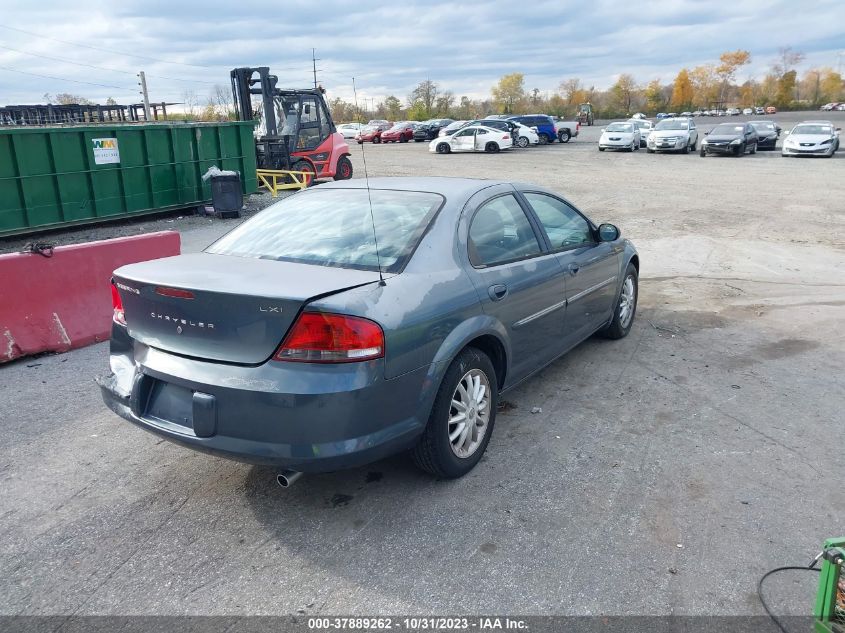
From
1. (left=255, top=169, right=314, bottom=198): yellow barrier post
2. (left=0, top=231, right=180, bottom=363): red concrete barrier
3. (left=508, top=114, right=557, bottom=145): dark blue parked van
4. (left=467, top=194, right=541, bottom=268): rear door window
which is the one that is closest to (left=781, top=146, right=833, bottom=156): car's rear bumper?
(left=508, top=114, right=557, bottom=145): dark blue parked van

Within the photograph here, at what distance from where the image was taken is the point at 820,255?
10.0m

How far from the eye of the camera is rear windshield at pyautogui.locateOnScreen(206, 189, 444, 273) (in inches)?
141

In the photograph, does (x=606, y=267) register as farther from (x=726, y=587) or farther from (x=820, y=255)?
(x=820, y=255)

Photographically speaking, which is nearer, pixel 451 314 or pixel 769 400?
pixel 451 314

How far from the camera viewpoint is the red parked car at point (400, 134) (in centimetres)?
4756

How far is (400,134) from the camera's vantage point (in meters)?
47.6

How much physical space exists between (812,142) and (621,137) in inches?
337

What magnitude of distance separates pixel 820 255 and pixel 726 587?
29.3ft

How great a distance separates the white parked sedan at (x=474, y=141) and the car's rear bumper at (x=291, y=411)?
32.1 metres

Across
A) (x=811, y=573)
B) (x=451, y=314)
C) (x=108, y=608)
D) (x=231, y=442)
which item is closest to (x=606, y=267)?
(x=451, y=314)

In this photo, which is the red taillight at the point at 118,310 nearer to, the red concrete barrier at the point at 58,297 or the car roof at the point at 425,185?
the car roof at the point at 425,185

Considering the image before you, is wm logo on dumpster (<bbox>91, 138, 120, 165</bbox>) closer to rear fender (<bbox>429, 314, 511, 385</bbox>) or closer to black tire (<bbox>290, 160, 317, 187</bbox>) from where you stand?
black tire (<bbox>290, 160, 317, 187</bbox>)

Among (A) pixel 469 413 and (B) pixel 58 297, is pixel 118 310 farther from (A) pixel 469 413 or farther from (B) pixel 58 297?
(B) pixel 58 297

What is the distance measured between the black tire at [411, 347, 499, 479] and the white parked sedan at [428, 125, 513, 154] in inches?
1239
